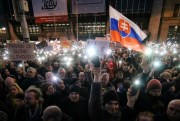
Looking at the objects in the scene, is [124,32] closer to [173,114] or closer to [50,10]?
[173,114]

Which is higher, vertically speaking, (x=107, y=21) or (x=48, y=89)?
(x=107, y=21)

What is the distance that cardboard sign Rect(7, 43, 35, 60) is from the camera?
5516 millimetres

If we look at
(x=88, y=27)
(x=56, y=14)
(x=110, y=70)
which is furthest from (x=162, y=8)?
(x=110, y=70)

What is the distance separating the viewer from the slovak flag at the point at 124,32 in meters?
5.61

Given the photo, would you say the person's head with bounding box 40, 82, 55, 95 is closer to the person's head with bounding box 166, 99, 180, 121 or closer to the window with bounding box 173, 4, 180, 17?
the person's head with bounding box 166, 99, 180, 121

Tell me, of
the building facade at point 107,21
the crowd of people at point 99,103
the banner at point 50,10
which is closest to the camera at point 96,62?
the crowd of people at point 99,103

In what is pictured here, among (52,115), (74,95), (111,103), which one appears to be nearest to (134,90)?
(111,103)

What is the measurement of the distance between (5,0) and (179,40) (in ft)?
101

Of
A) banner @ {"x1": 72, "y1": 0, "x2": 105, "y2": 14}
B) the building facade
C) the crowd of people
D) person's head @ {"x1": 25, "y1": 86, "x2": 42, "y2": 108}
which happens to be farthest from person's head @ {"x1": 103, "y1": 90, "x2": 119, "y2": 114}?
the building facade

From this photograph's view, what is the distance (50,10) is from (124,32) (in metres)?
18.4

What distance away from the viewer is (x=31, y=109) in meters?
2.88

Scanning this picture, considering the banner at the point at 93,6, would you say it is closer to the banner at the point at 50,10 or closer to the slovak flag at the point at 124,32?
the banner at the point at 50,10

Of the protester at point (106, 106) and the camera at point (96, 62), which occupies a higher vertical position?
the camera at point (96, 62)

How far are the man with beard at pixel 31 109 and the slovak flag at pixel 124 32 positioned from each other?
3.45 metres
